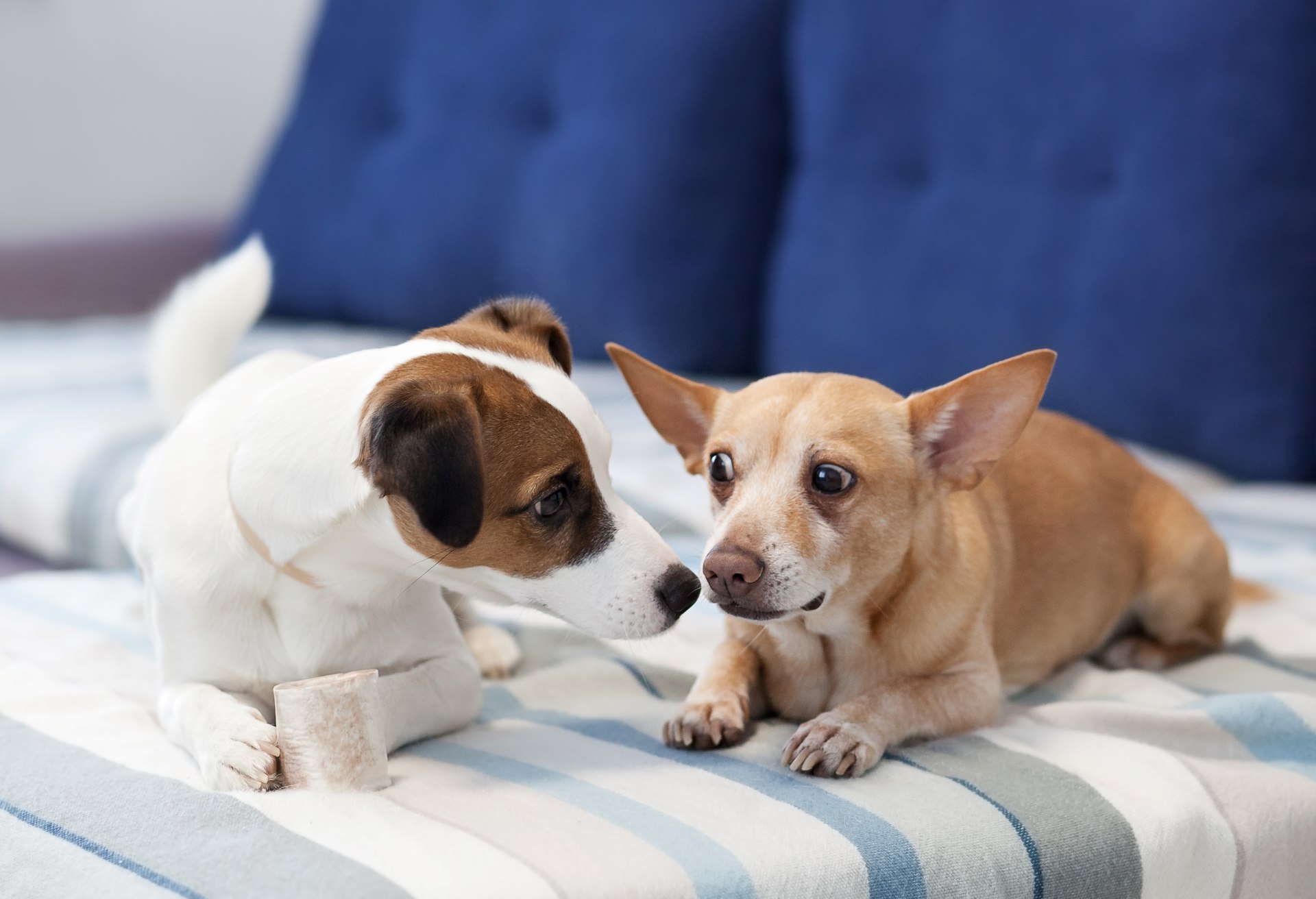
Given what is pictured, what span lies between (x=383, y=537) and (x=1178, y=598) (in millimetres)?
963

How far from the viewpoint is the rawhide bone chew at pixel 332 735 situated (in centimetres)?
107

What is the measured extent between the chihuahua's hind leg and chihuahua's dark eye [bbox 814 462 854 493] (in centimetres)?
54

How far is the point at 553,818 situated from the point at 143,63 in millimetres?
3734

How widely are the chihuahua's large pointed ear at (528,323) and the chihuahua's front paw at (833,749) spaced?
0.43m

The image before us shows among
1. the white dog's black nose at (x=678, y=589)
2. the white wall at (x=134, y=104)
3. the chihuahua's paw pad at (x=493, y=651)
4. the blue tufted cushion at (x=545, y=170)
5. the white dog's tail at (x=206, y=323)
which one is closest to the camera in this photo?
the white dog's black nose at (x=678, y=589)

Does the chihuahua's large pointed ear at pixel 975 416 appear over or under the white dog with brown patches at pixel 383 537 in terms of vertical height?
over

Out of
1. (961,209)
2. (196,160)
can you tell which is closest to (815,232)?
(961,209)

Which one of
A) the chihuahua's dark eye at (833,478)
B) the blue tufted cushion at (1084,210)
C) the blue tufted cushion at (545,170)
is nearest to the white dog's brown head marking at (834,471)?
the chihuahua's dark eye at (833,478)

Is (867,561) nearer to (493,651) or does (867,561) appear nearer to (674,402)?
(674,402)

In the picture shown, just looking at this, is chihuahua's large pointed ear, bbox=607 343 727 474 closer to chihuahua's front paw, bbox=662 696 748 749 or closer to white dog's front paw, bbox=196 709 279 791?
chihuahua's front paw, bbox=662 696 748 749

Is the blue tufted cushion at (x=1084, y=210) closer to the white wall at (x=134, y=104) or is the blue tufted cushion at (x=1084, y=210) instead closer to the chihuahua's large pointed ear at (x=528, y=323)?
the chihuahua's large pointed ear at (x=528, y=323)

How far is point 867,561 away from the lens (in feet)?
4.13

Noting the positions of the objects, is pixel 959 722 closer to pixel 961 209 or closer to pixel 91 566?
pixel 961 209

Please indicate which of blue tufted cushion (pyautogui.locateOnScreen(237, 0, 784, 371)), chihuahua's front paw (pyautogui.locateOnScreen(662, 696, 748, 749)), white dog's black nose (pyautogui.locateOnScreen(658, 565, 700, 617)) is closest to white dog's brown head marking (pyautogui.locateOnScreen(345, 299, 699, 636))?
white dog's black nose (pyautogui.locateOnScreen(658, 565, 700, 617))
